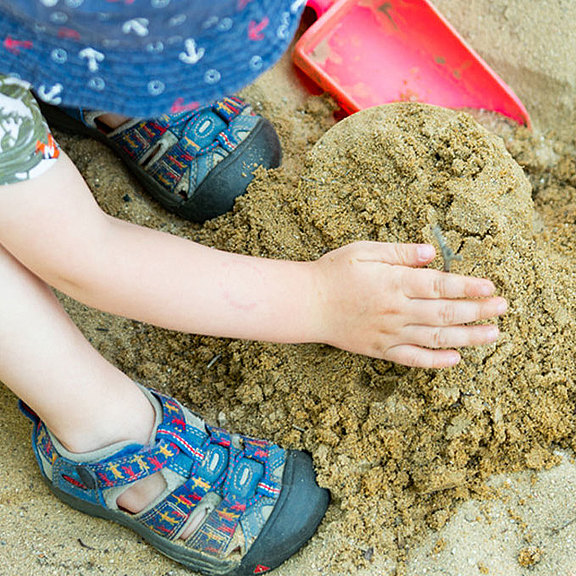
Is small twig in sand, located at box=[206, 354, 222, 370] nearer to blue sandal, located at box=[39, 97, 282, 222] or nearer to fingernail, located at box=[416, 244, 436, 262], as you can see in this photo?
blue sandal, located at box=[39, 97, 282, 222]

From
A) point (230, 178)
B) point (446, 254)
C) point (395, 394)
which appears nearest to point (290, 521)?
point (395, 394)

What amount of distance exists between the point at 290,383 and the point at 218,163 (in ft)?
1.45

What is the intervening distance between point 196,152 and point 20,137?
528 millimetres

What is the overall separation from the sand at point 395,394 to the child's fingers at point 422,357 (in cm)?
4

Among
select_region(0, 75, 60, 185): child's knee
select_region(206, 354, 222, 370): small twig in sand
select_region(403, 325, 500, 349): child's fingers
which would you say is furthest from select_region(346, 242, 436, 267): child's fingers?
select_region(0, 75, 60, 185): child's knee

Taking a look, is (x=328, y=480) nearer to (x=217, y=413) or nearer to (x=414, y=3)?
(x=217, y=413)

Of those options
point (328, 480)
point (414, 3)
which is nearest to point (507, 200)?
point (328, 480)

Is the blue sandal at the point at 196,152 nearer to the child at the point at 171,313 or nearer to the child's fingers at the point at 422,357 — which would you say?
the child at the point at 171,313

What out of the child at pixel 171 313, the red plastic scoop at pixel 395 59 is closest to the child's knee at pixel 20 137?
the child at pixel 171 313

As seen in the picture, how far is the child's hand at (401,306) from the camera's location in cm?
104

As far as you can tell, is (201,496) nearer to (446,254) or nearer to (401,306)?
(401,306)

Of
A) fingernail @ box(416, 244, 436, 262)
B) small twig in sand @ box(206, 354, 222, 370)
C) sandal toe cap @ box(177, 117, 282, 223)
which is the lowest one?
small twig in sand @ box(206, 354, 222, 370)

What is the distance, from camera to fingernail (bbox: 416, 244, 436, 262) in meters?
1.05

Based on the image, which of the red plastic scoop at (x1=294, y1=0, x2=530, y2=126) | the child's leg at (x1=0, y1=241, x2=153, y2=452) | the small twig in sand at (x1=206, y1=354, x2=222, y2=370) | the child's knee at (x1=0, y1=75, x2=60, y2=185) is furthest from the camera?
the red plastic scoop at (x1=294, y1=0, x2=530, y2=126)
